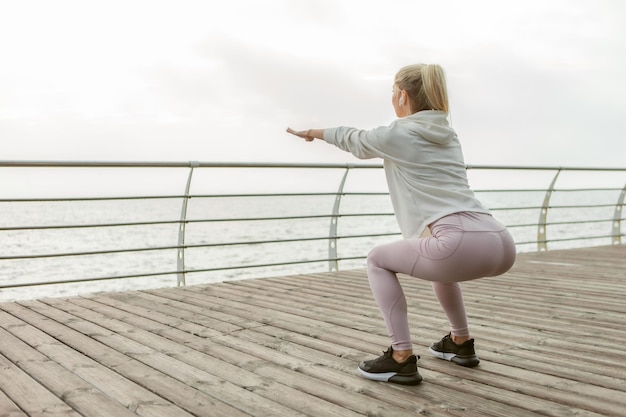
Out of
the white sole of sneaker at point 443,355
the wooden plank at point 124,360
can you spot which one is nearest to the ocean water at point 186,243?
the wooden plank at point 124,360

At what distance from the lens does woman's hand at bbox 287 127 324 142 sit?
257 centimetres

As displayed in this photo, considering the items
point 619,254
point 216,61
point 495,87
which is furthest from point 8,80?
point 619,254

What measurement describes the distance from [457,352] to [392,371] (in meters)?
0.40

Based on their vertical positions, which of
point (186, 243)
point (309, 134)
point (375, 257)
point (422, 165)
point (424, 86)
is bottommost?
point (186, 243)

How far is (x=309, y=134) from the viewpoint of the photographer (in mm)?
2602

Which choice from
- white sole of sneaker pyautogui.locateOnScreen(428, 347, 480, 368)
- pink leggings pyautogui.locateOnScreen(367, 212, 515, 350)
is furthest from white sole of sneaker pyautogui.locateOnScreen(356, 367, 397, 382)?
white sole of sneaker pyautogui.locateOnScreen(428, 347, 480, 368)

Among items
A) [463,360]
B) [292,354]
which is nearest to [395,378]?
[463,360]

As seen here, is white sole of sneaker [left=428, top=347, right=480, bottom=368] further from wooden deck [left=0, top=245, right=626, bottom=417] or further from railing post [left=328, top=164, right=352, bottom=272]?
railing post [left=328, top=164, right=352, bottom=272]

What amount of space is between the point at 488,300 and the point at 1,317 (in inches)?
116

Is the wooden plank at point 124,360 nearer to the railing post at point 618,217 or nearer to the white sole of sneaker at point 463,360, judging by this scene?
the white sole of sneaker at point 463,360

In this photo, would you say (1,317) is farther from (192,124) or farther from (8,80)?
(8,80)

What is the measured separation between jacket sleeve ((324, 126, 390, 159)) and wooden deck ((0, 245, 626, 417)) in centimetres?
85

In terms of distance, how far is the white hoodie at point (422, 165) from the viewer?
2.34m

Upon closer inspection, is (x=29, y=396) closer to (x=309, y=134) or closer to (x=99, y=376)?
(x=99, y=376)
